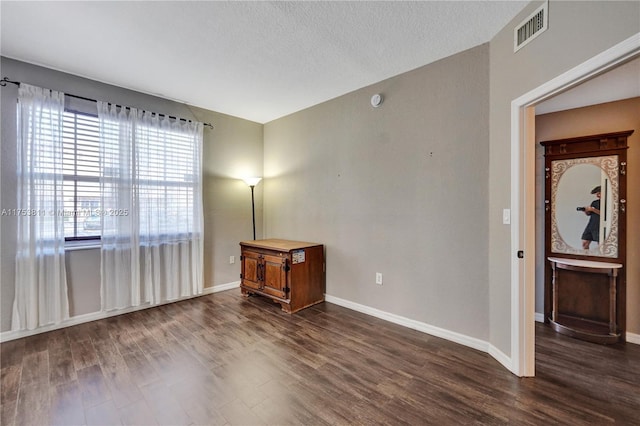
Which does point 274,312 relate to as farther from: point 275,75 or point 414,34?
point 414,34

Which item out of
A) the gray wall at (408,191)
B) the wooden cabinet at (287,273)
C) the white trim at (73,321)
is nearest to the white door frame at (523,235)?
the gray wall at (408,191)

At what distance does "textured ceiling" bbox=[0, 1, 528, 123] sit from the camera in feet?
6.23

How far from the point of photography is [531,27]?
1.78 m

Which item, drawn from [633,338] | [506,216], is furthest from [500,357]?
[633,338]

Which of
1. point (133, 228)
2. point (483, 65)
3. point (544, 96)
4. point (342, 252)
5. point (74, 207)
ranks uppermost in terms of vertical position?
point (483, 65)

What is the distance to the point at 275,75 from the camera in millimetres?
2863

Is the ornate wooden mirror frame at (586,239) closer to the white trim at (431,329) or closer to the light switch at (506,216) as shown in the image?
the white trim at (431,329)

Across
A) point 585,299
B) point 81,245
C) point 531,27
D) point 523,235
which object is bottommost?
point 585,299

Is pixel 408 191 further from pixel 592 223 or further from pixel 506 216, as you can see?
pixel 592 223

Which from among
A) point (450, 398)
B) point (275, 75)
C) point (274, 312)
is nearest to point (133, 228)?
point (274, 312)

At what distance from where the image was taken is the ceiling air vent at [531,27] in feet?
5.51

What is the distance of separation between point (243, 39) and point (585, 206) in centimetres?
373

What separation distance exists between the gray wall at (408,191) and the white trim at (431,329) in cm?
5

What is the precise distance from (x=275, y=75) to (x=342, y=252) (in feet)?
7.25
